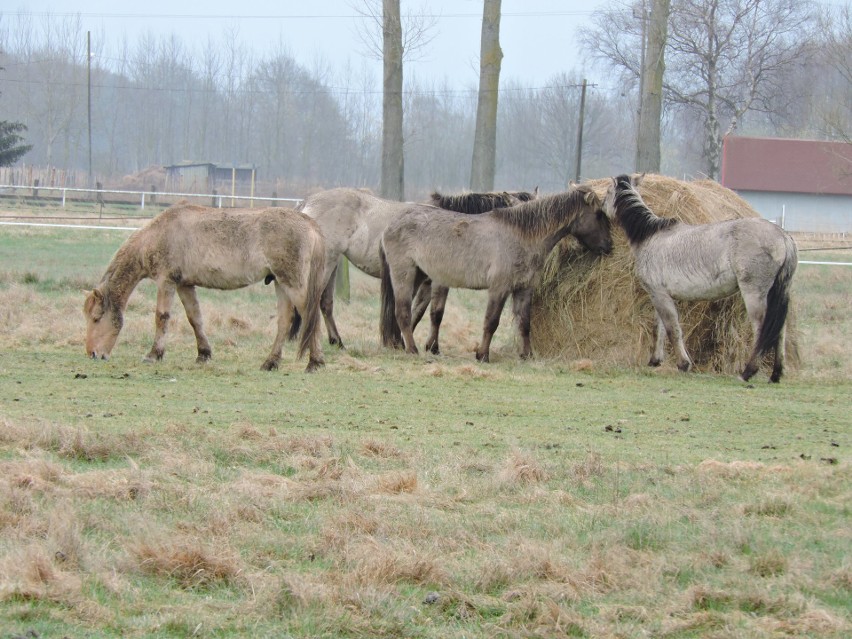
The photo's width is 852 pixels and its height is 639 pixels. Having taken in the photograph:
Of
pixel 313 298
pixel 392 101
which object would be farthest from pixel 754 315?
pixel 392 101

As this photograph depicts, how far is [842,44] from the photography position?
36.9 metres

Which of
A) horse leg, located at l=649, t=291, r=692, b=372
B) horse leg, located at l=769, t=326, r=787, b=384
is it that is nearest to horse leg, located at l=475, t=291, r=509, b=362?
horse leg, located at l=649, t=291, r=692, b=372

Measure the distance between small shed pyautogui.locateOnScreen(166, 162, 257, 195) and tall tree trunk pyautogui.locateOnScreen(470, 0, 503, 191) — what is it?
137 feet

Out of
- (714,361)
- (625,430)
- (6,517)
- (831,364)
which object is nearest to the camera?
(6,517)

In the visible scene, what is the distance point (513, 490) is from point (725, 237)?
21.7 ft

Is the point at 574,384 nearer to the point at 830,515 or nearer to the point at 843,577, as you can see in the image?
the point at 830,515

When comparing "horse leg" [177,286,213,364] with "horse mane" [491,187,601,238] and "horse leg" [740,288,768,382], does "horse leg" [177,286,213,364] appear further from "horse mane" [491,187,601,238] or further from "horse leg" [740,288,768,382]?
"horse leg" [740,288,768,382]

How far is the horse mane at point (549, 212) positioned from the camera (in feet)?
43.4

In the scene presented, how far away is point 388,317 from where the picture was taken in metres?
14.0

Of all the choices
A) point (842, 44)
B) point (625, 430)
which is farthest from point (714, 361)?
point (842, 44)

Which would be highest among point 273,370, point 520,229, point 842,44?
point 842,44

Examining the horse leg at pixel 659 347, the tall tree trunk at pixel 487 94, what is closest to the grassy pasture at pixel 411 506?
the horse leg at pixel 659 347

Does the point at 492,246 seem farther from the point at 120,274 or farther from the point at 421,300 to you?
the point at 120,274

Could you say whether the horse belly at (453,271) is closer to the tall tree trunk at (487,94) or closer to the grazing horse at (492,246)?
the grazing horse at (492,246)
